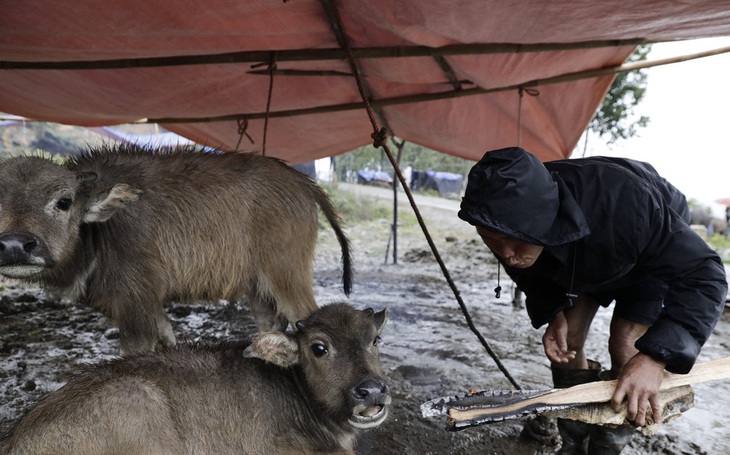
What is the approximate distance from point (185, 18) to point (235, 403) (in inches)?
100

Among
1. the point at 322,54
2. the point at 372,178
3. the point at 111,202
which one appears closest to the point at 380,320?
the point at 111,202

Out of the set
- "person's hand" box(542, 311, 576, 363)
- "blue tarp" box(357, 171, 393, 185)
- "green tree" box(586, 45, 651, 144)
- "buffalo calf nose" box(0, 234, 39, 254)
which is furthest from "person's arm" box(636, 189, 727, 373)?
"blue tarp" box(357, 171, 393, 185)

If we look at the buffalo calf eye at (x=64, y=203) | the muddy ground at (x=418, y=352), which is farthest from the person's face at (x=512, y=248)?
the buffalo calf eye at (x=64, y=203)

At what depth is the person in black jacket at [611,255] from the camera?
241 centimetres

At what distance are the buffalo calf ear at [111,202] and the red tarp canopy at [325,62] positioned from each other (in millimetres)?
1150

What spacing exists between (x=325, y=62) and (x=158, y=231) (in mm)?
2155

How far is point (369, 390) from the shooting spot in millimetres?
2631

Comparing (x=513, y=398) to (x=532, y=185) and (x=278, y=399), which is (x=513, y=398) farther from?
(x=278, y=399)

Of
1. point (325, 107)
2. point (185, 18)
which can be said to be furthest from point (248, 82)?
point (185, 18)

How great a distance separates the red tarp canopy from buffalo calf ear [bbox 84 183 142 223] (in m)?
1.15

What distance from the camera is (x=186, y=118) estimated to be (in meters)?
6.78

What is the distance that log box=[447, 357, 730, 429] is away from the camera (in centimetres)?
240

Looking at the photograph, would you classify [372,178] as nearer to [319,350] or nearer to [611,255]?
[319,350]

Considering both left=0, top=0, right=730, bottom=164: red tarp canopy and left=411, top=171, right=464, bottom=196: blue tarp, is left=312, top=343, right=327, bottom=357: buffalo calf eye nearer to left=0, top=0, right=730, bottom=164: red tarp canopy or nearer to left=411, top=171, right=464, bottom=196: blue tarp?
left=0, top=0, right=730, bottom=164: red tarp canopy
